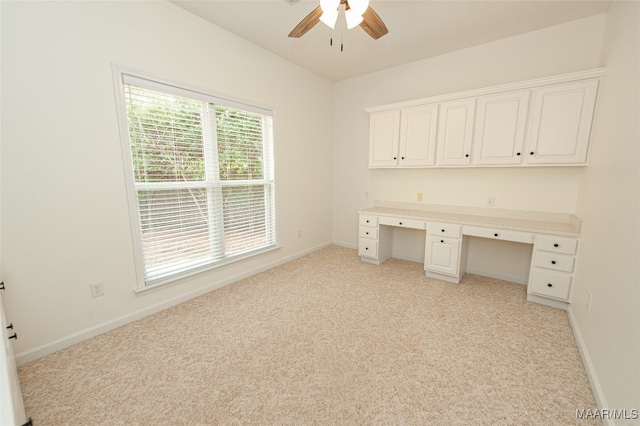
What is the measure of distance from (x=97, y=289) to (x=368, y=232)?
118 inches

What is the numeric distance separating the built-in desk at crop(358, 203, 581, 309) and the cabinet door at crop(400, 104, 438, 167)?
28.5 inches

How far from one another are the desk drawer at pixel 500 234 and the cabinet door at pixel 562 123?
2.52ft

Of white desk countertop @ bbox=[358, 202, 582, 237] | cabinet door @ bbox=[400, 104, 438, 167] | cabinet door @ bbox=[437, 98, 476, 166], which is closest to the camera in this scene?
white desk countertop @ bbox=[358, 202, 582, 237]

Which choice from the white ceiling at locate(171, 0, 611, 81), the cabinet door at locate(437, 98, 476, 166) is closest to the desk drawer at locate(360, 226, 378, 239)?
the cabinet door at locate(437, 98, 476, 166)

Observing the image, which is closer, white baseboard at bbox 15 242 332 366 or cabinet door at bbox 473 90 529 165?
white baseboard at bbox 15 242 332 366

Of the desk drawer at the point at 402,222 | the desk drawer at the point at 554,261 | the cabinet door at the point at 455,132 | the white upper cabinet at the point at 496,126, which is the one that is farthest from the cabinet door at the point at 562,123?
the desk drawer at the point at 402,222

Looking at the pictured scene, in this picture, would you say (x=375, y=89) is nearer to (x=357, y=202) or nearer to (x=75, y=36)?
(x=357, y=202)

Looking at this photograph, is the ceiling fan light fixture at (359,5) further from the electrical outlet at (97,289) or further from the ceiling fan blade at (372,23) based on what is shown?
the electrical outlet at (97,289)

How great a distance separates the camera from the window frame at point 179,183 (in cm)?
212

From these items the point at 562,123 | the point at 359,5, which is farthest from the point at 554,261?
the point at 359,5

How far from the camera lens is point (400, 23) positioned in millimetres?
2623

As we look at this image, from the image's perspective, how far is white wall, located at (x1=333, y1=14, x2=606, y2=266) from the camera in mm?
2686

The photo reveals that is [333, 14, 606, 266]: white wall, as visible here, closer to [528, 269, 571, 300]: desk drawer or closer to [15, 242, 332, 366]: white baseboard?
[528, 269, 571, 300]: desk drawer

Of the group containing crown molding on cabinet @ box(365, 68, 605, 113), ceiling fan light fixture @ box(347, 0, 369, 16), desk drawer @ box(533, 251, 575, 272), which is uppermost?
ceiling fan light fixture @ box(347, 0, 369, 16)
